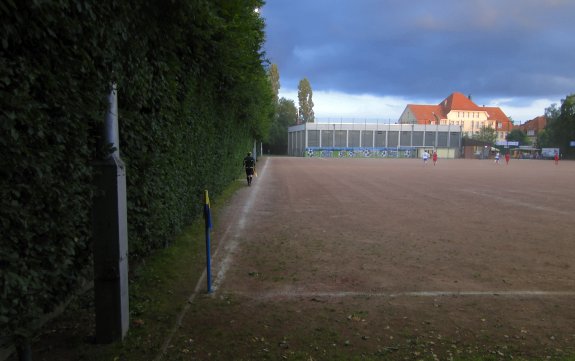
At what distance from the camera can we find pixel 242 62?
32.0 ft

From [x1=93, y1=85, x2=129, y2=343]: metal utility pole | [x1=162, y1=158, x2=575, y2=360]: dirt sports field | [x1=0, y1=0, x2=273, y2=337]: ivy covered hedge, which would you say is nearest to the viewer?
[x1=0, y1=0, x2=273, y2=337]: ivy covered hedge

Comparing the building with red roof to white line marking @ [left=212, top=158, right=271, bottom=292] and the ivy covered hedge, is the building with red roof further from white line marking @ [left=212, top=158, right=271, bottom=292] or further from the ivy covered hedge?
the ivy covered hedge

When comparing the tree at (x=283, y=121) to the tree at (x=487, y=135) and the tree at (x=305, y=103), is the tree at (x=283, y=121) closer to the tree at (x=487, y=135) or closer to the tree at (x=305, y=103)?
the tree at (x=305, y=103)

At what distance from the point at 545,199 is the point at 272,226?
10872 millimetres

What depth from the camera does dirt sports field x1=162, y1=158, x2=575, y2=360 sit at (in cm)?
404

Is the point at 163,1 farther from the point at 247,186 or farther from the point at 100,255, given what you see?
the point at 247,186

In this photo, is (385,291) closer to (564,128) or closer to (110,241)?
(110,241)

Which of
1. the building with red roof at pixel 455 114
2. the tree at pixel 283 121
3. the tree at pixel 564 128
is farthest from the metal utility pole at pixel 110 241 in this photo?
the building with red roof at pixel 455 114

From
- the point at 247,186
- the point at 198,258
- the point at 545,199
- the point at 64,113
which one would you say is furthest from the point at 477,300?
the point at 247,186

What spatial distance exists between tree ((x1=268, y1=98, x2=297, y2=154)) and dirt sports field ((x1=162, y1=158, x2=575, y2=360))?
92576 millimetres

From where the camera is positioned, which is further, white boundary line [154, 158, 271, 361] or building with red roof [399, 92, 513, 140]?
building with red roof [399, 92, 513, 140]

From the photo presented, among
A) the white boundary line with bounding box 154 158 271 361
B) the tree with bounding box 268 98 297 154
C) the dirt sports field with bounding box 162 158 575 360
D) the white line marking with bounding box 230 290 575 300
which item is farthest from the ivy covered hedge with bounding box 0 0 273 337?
the tree with bounding box 268 98 297 154

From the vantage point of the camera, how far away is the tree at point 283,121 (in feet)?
341

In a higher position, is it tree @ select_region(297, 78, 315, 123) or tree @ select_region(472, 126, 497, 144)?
tree @ select_region(297, 78, 315, 123)
